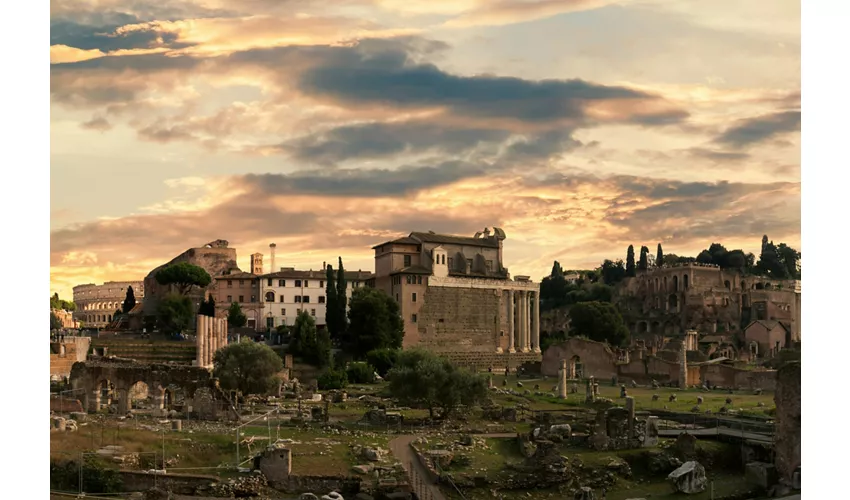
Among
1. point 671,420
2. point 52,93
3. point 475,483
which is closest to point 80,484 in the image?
point 475,483

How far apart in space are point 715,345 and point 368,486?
2492cm

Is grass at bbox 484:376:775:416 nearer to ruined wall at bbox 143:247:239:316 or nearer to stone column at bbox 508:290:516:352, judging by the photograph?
stone column at bbox 508:290:516:352

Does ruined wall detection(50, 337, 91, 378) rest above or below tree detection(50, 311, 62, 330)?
below

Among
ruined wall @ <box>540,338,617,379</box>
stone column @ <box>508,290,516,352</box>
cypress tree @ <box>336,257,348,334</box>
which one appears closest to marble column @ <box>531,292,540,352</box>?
stone column @ <box>508,290,516,352</box>

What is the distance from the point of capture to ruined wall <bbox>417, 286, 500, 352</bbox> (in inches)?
1226

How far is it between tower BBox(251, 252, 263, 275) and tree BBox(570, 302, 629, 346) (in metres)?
11.6

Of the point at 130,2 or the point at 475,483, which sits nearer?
the point at 475,483

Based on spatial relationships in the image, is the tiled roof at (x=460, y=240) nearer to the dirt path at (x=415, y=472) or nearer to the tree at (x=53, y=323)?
the dirt path at (x=415, y=472)

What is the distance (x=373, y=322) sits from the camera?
97.1 ft

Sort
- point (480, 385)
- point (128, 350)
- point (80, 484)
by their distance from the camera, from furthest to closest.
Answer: point (128, 350) → point (480, 385) → point (80, 484)

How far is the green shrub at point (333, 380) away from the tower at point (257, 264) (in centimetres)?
516

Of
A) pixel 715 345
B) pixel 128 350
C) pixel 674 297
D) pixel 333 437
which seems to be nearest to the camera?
pixel 333 437
